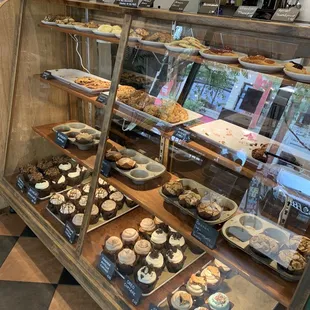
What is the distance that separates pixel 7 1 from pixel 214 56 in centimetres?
149

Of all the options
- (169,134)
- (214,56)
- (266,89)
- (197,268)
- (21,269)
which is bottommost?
(21,269)

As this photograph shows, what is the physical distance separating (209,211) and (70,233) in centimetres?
88

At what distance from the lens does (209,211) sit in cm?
130

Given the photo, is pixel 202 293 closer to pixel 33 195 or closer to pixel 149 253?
pixel 149 253

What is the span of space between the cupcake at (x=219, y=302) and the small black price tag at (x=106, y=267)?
482mm

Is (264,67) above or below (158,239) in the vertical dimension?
above

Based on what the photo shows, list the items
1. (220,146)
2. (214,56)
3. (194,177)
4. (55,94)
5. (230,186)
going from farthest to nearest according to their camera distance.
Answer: (55,94) → (194,177) → (230,186) → (220,146) → (214,56)

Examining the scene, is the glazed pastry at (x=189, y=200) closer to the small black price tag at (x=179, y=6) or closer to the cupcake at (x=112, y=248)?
the cupcake at (x=112, y=248)

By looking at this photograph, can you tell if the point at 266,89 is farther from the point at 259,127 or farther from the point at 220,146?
the point at 220,146

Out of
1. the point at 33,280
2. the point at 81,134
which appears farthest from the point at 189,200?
the point at 33,280

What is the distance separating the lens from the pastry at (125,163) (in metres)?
1.70

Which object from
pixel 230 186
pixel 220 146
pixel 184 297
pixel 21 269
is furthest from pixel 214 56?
pixel 21 269

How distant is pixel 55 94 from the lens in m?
2.39

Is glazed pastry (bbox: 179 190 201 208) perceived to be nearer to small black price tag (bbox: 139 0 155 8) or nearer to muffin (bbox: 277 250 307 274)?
muffin (bbox: 277 250 307 274)
